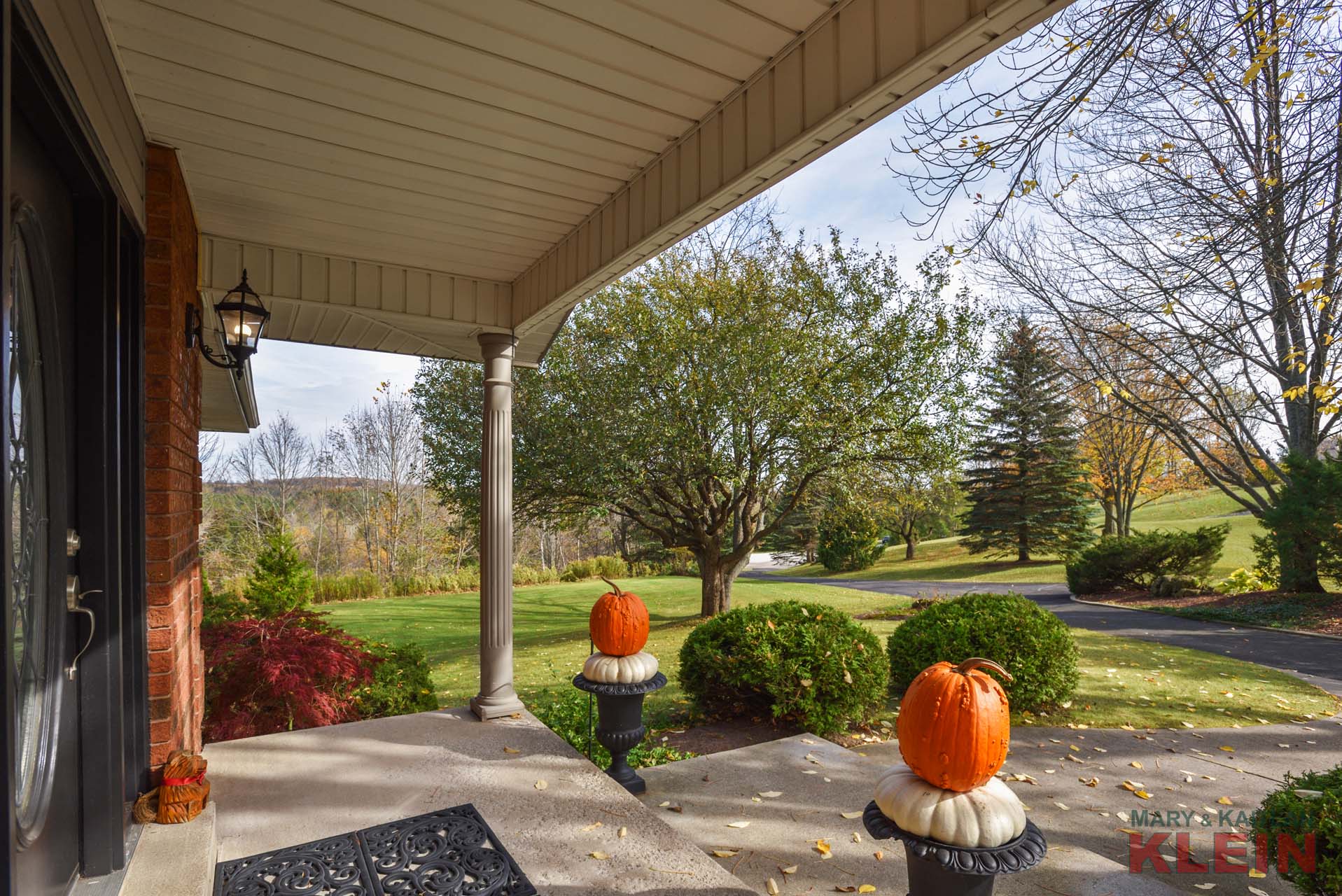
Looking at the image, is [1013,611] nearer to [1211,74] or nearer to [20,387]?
[1211,74]

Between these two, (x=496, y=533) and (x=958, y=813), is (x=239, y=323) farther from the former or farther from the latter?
(x=958, y=813)

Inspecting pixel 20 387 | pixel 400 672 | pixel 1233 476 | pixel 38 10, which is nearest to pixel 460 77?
pixel 38 10

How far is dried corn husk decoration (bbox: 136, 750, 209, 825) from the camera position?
2.38 meters

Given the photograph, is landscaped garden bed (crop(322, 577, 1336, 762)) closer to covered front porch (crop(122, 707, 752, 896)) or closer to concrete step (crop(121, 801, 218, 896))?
covered front porch (crop(122, 707, 752, 896))

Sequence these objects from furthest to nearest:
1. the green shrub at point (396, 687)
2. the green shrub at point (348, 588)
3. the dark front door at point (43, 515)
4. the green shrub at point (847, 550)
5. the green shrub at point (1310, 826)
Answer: the green shrub at point (847, 550), the green shrub at point (348, 588), the green shrub at point (396, 687), the green shrub at point (1310, 826), the dark front door at point (43, 515)

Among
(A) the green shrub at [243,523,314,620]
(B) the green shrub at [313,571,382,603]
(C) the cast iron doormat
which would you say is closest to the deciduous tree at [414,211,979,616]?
(A) the green shrub at [243,523,314,620]

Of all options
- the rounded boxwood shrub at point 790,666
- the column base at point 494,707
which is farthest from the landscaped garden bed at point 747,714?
the column base at point 494,707

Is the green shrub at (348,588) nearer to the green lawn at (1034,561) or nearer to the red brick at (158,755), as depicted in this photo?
the green lawn at (1034,561)

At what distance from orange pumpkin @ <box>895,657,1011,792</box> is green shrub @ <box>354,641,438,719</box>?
12.3 feet

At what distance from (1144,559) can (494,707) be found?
1236 centimetres

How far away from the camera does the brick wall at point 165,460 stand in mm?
2467

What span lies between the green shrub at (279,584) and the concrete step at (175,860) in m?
4.68

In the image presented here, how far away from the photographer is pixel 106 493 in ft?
6.86

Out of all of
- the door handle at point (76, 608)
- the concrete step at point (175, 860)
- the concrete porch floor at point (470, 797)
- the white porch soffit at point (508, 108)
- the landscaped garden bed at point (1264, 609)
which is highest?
the white porch soffit at point (508, 108)
